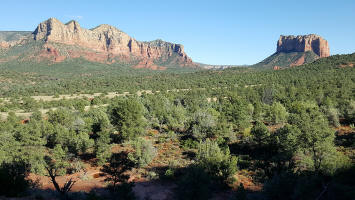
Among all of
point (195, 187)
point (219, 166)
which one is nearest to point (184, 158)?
point (219, 166)

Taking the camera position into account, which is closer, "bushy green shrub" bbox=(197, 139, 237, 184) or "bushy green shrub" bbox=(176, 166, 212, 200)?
"bushy green shrub" bbox=(176, 166, 212, 200)

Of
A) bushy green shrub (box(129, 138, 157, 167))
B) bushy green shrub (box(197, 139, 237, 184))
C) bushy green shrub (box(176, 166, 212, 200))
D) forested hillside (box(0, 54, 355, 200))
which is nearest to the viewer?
bushy green shrub (box(176, 166, 212, 200))

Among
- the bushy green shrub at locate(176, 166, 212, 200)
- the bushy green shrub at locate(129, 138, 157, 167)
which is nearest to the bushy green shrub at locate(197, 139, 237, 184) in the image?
the bushy green shrub at locate(176, 166, 212, 200)

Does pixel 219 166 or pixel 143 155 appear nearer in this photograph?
pixel 219 166

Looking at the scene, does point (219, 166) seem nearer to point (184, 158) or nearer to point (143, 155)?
point (184, 158)

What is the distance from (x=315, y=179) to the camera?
16.4m

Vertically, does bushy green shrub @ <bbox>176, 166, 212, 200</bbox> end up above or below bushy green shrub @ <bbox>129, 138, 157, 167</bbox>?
above

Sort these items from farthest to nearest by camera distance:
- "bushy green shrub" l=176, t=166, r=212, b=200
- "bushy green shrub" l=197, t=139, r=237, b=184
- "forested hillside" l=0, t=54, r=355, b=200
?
"bushy green shrub" l=197, t=139, r=237, b=184 < "forested hillside" l=0, t=54, r=355, b=200 < "bushy green shrub" l=176, t=166, r=212, b=200

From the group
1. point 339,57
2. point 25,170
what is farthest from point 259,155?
point 339,57

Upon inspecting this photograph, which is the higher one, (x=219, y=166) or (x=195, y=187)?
(x=195, y=187)

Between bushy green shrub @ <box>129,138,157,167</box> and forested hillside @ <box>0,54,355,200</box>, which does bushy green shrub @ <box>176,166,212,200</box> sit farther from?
bushy green shrub @ <box>129,138,157,167</box>

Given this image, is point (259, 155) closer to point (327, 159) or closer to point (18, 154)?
point (327, 159)

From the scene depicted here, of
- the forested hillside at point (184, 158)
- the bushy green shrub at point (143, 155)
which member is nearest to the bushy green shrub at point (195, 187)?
the forested hillside at point (184, 158)

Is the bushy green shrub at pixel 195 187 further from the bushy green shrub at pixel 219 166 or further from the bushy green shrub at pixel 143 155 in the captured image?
the bushy green shrub at pixel 143 155
